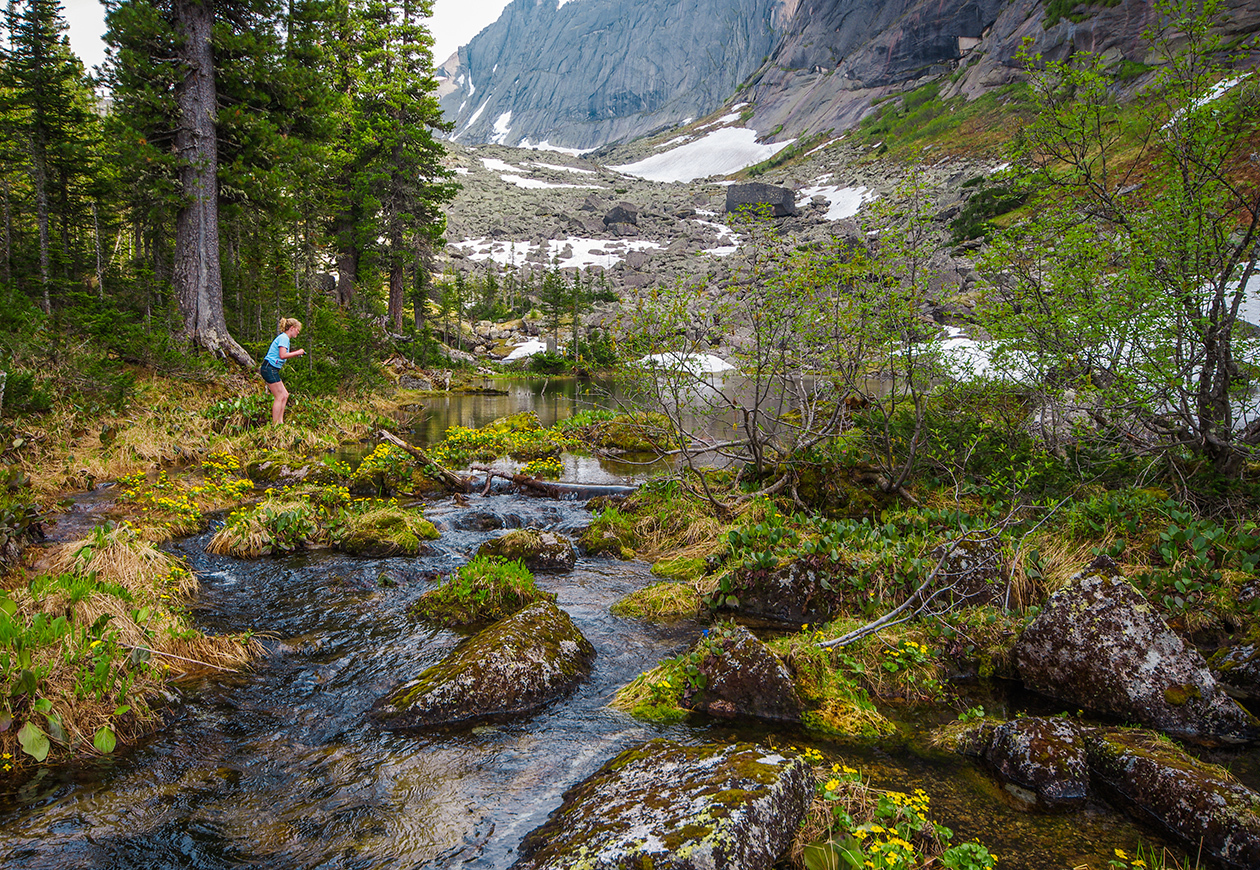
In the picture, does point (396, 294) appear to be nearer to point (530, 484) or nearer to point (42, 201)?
point (42, 201)

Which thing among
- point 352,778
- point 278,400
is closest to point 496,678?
point 352,778

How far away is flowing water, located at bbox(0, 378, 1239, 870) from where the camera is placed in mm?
3119

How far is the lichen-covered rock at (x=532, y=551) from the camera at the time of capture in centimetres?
800

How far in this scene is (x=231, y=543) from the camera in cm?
768

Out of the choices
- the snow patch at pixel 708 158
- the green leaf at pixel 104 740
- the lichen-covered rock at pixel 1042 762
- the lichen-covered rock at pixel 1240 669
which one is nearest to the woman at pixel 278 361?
the green leaf at pixel 104 740

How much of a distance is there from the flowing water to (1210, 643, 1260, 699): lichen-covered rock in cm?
195

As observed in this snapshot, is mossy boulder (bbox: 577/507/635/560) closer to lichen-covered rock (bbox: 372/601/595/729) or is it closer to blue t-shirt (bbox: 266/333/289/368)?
lichen-covered rock (bbox: 372/601/595/729)

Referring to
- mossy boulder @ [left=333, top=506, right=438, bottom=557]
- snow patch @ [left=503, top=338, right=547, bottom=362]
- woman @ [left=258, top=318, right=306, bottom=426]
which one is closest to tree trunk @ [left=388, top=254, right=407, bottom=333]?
woman @ [left=258, top=318, right=306, bottom=426]

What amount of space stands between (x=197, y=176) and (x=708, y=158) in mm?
164254

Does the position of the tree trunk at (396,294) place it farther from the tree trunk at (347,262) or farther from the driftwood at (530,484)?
the driftwood at (530,484)

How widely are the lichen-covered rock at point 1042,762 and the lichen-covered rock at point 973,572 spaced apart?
2.10 meters

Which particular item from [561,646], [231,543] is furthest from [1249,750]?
[231,543]

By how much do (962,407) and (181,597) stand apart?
1092 cm

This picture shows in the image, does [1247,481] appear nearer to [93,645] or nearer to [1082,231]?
[1082,231]
